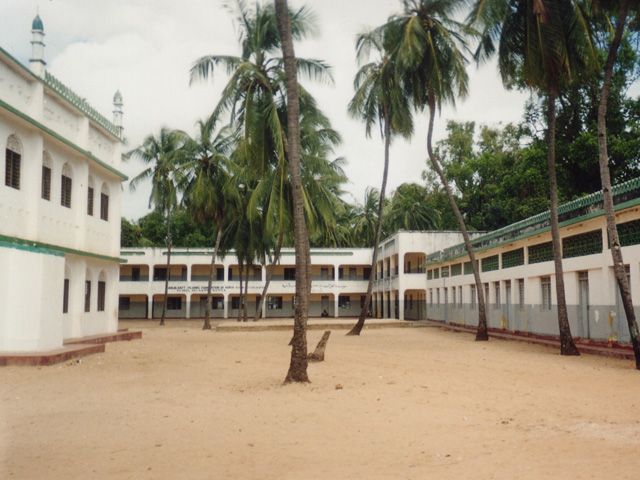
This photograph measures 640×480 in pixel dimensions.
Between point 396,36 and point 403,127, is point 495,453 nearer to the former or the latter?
point 396,36

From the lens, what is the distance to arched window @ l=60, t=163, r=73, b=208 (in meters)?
17.5

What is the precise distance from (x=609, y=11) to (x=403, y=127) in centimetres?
994

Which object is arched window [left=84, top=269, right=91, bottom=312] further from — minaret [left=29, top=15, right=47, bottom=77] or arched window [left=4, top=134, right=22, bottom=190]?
minaret [left=29, top=15, right=47, bottom=77]

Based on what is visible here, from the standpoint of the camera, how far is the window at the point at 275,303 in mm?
49438

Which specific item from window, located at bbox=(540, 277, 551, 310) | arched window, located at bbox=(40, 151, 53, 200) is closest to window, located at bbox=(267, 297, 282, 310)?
window, located at bbox=(540, 277, 551, 310)

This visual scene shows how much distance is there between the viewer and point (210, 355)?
1508 centimetres

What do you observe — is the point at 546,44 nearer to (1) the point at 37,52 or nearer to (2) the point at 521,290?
(2) the point at 521,290

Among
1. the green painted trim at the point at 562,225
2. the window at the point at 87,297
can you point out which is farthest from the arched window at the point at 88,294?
the green painted trim at the point at 562,225

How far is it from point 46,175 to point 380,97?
11783 millimetres

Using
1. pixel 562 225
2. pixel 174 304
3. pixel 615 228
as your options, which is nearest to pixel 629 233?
pixel 562 225

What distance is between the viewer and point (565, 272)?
62.8ft

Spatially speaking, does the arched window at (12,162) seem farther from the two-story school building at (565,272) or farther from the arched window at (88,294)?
the two-story school building at (565,272)

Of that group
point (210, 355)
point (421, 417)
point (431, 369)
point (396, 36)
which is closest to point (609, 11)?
point (396, 36)

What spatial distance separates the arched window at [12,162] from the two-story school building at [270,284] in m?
28.5
